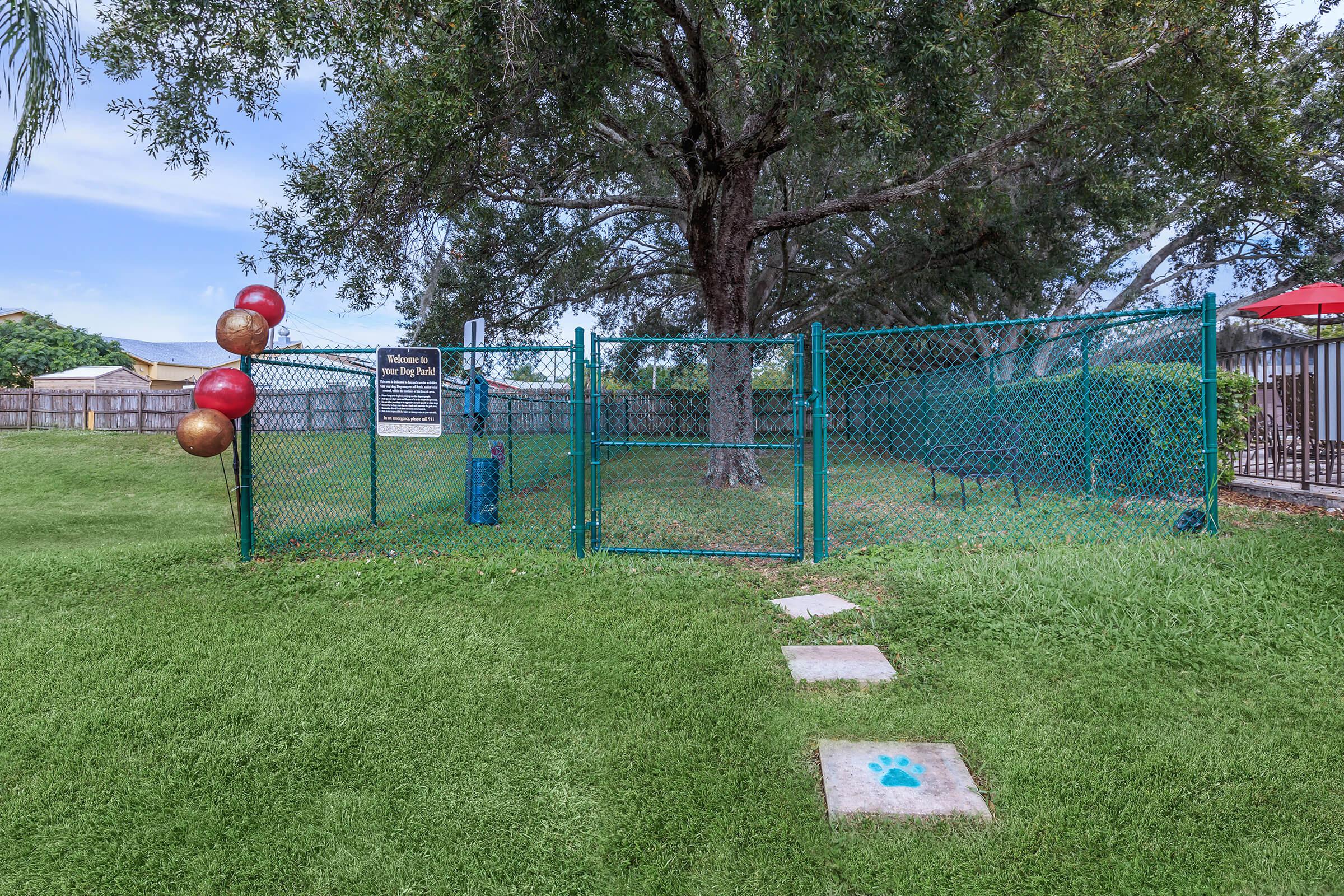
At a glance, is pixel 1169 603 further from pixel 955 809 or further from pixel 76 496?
pixel 76 496

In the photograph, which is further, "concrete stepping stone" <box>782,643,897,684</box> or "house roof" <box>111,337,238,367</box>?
"house roof" <box>111,337,238,367</box>

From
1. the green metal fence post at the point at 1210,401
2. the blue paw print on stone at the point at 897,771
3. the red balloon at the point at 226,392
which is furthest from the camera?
the red balloon at the point at 226,392

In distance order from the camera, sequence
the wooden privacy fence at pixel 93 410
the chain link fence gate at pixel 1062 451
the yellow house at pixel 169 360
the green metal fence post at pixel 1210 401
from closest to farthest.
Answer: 1. the green metal fence post at pixel 1210 401
2. the chain link fence gate at pixel 1062 451
3. the wooden privacy fence at pixel 93 410
4. the yellow house at pixel 169 360

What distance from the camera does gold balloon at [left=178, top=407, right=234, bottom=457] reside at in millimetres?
4914

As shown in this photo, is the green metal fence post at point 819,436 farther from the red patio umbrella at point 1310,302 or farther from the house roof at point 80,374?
the house roof at point 80,374

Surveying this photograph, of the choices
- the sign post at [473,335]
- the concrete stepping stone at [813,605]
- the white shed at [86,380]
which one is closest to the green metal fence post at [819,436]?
the concrete stepping stone at [813,605]

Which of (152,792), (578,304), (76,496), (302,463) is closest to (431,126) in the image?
(302,463)

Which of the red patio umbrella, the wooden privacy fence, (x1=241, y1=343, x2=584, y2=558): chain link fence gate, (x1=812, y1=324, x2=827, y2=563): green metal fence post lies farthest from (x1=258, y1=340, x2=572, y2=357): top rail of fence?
the wooden privacy fence

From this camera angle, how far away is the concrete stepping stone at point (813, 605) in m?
4.16

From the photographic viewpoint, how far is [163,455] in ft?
48.1

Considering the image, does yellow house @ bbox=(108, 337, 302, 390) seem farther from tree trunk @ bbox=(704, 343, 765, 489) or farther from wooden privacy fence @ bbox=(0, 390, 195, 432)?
tree trunk @ bbox=(704, 343, 765, 489)

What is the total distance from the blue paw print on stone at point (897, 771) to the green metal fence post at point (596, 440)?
3184 mm

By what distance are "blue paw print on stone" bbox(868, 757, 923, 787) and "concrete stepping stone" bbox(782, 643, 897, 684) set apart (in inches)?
27.5

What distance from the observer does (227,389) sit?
5.10 m
